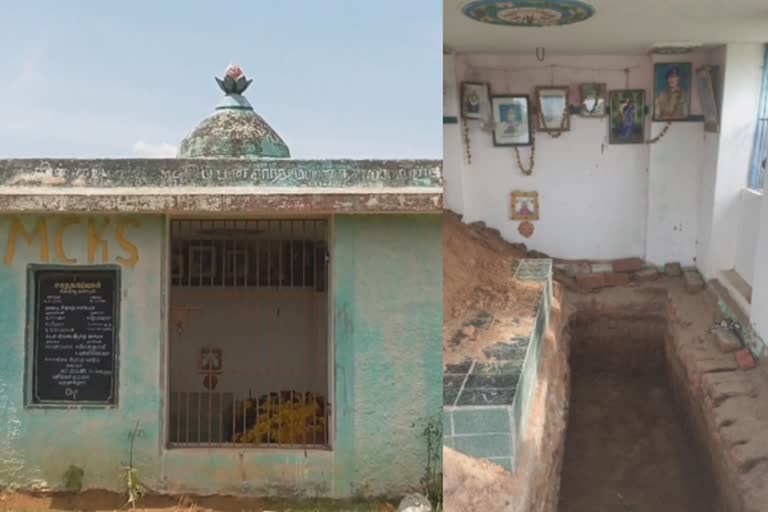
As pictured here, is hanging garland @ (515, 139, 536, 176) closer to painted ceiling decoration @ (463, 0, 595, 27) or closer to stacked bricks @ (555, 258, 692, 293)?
stacked bricks @ (555, 258, 692, 293)

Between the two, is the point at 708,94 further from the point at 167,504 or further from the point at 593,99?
the point at 167,504

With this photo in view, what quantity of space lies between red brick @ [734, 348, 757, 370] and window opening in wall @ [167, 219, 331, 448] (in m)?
2.00

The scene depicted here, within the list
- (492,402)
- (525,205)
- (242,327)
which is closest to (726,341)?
(525,205)

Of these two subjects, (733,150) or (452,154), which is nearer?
(733,150)

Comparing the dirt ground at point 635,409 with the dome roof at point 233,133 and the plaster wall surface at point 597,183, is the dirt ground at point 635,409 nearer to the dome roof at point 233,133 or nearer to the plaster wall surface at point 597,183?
the plaster wall surface at point 597,183

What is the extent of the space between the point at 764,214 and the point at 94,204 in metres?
2.72

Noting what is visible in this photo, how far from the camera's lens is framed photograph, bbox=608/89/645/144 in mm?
4012

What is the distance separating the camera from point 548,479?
134 inches

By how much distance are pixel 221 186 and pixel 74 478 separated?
1429 mm

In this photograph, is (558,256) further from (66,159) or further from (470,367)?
(66,159)

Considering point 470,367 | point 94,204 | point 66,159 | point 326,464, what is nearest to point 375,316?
point 326,464

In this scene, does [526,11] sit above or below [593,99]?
above

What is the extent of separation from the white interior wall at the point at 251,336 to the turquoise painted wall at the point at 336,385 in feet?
3.30

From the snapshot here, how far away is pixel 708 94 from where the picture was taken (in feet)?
12.1
